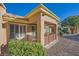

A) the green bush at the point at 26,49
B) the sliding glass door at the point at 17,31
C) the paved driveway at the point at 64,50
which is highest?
the sliding glass door at the point at 17,31

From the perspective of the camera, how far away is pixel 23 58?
461 inches

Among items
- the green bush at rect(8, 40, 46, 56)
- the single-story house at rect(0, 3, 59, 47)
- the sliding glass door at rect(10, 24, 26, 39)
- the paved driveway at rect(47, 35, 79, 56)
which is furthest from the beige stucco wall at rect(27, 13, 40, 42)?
the green bush at rect(8, 40, 46, 56)

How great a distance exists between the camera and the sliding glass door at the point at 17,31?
1695cm

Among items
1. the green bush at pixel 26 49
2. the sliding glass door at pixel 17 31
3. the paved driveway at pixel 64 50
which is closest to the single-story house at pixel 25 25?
the sliding glass door at pixel 17 31

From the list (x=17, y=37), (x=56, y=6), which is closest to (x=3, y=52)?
(x=17, y=37)

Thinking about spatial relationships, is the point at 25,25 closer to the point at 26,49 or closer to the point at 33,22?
the point at 33,22

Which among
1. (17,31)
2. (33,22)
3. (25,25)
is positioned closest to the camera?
(33,22)

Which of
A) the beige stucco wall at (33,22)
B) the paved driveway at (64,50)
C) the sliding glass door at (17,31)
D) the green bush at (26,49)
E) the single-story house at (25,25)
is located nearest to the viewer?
the green bush at (26,49)

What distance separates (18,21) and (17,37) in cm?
173

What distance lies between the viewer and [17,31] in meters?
17.8

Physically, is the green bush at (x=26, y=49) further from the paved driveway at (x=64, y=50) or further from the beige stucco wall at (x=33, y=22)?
the beige stucco wall at (x=33, y=22)

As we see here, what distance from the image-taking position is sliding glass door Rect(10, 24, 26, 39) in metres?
17.0

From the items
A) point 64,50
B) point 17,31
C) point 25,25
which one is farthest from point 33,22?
point 64,50

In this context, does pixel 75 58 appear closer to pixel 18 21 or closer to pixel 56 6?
pixel 56 6
